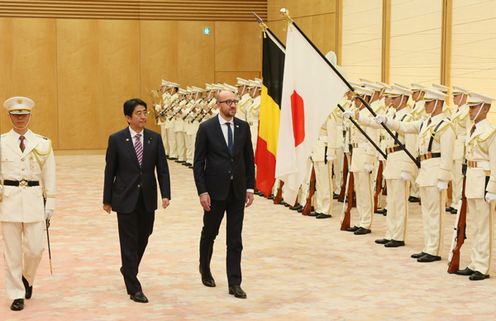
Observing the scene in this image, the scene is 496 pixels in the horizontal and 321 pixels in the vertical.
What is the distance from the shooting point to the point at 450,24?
47.1 feet

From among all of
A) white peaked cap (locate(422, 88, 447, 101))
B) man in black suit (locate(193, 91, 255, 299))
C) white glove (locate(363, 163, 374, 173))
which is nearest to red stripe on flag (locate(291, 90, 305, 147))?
man in black suit (locate(193, 91, 255, 299))

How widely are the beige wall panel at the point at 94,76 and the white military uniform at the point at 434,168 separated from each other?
48.4ft

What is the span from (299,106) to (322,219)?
3.54 metres

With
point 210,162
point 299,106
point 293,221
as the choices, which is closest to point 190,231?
point 293,221

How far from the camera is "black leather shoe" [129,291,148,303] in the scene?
7348 millimetres

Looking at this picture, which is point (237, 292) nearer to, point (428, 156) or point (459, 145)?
point (428, 156)

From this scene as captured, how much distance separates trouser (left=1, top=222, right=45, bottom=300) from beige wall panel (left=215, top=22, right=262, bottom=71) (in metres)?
17.2

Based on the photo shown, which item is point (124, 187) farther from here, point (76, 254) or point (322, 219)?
→ point (322, 219)

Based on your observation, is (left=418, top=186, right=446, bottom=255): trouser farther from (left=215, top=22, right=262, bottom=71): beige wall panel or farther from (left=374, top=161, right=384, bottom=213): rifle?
(left=215, top=22, right=262, bottom=71): beige wall panel

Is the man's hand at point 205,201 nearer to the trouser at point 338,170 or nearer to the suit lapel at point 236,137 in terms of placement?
the suit lapel at point 236,137

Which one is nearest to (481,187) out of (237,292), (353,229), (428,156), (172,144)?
(428,156)

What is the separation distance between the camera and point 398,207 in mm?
10070

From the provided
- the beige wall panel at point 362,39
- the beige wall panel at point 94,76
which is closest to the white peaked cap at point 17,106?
the beige wall panel at point 362,39

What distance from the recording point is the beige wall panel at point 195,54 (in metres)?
23.8
